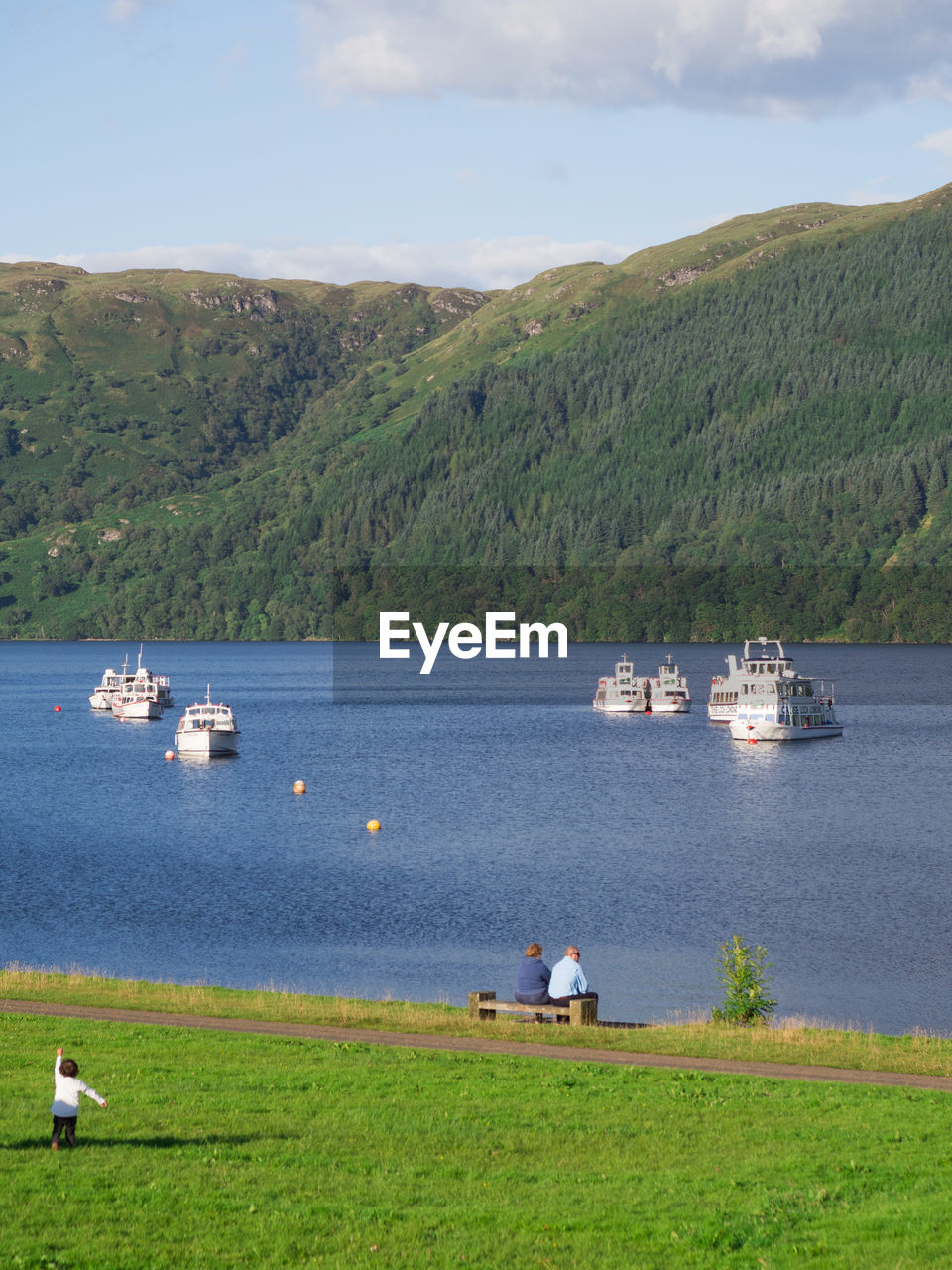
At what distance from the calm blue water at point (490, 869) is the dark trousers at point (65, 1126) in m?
27.0

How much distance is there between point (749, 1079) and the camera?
2841cm

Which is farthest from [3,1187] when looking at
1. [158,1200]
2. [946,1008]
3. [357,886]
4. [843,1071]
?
[357,886]

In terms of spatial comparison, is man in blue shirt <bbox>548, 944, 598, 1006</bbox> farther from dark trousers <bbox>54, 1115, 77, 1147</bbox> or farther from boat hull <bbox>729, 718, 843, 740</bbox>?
boat hull <bbox>729, 718, 843, 740</bbox>

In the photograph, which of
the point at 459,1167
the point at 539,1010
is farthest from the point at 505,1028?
the point at 459,1167

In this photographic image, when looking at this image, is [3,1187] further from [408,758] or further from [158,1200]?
[408,758]

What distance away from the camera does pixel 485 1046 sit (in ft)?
105

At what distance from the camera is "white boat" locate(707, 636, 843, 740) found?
165m

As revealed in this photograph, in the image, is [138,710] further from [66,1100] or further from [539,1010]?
[66,1100]

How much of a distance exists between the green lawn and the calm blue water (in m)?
20.3

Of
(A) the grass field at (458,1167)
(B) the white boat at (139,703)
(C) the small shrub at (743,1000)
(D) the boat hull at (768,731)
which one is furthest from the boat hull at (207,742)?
(A) the grass field at (458,1167)

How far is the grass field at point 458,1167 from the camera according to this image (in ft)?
59.0

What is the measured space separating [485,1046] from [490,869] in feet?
153

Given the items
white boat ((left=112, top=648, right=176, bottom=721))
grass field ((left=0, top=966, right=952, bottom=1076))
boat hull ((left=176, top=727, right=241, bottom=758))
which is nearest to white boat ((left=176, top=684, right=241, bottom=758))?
boat hull ((left=176, top=727, right=241, bottom=758))

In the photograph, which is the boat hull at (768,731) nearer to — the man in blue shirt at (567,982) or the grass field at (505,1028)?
the grass field at (505,1028)
